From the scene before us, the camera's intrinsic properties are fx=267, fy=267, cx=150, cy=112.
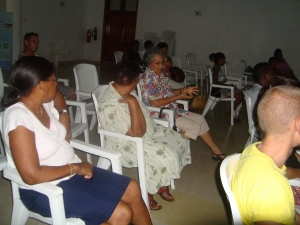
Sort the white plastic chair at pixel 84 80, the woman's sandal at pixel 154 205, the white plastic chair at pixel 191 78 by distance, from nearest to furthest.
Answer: the woman's sandal at pixel 154 205 < the white plastic chair at pixel 84 80 < the white plastic chair at pixel 191 78

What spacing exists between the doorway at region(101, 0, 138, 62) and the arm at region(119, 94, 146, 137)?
8387 mm

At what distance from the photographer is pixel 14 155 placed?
111 centimetres

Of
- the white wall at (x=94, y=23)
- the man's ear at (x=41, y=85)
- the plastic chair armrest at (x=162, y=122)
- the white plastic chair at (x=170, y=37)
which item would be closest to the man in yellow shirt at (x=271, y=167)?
the man's ear at (x=41, y=85)

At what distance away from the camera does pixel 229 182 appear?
1.09m

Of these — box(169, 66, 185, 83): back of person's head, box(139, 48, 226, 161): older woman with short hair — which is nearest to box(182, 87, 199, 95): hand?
box(139, 48, 226, 161): older woman with short hair

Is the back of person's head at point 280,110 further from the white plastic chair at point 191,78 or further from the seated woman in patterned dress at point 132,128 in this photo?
the white plastic chair at point 191,78

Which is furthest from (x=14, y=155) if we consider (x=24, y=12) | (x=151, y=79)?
(x=24, y=12)

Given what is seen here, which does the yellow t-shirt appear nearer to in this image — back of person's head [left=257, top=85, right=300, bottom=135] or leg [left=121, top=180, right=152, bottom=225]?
back of person's head [left=257, top=85, right=300, bottom=135]

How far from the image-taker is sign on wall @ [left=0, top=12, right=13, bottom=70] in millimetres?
5957

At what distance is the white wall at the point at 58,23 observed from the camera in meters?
8.02

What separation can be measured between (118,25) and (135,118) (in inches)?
347

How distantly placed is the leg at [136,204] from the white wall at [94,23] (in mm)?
9709

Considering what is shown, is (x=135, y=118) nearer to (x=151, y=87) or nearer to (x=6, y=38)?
(x=151, y=87)

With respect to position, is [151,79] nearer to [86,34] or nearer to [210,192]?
[210,192]
